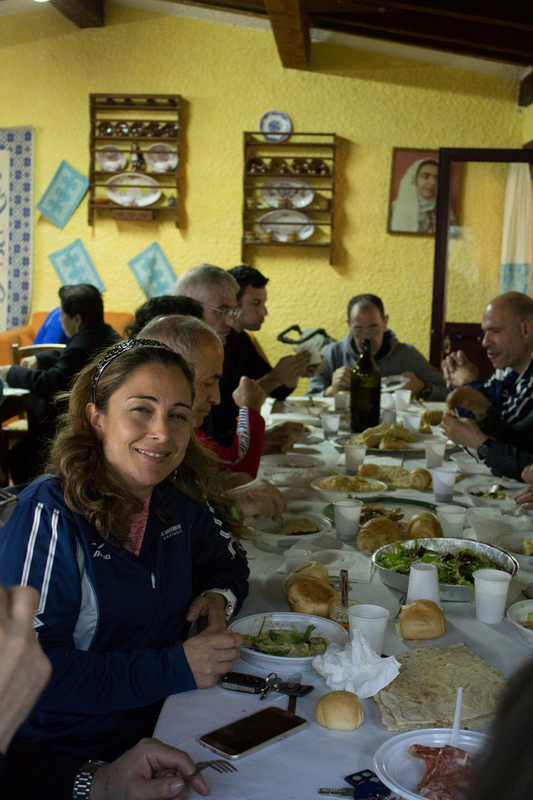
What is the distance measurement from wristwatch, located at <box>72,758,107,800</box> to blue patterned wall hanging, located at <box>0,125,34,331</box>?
590 cm

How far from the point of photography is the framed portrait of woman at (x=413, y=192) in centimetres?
591

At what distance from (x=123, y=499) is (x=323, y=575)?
0.45 metres

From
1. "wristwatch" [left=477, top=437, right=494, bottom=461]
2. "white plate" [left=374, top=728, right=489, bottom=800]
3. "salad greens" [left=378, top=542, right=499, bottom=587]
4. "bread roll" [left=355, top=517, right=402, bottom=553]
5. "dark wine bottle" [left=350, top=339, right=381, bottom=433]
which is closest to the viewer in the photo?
"white plate" [left=374, top=728, right=489, bottom=800]

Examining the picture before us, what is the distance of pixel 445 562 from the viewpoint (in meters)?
1.51

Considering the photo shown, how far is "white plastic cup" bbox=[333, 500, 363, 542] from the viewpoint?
1.81m

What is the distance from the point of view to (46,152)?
6.27 metres

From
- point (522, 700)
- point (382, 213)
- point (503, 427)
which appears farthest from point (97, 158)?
point (522, 700)

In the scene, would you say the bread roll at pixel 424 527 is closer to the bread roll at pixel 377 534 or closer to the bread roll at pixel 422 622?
the bread roll at pixel 377 534

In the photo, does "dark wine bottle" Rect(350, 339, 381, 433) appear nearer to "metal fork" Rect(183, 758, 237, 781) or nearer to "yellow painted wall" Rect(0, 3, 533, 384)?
"metal fork" Rect(183, 758, 237, 781)

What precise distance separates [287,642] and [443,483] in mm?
1112

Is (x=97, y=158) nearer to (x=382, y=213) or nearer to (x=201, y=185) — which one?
(x=201, y=185)

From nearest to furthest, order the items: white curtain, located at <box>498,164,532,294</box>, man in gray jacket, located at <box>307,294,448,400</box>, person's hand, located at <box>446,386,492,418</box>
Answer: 1. person's hand, located at <box>446,386,492,418</box>
2. man in gray jacket, located at <box>307,294,448,400</box>
3. white curtain, located at <box>498,164,532,294</box>

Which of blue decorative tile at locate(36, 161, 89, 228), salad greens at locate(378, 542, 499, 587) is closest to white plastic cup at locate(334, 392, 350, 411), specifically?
salad greens at locate(378, 542, 499, 587)

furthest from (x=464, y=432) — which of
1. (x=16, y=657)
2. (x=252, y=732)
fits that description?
(x=16, y=657)
